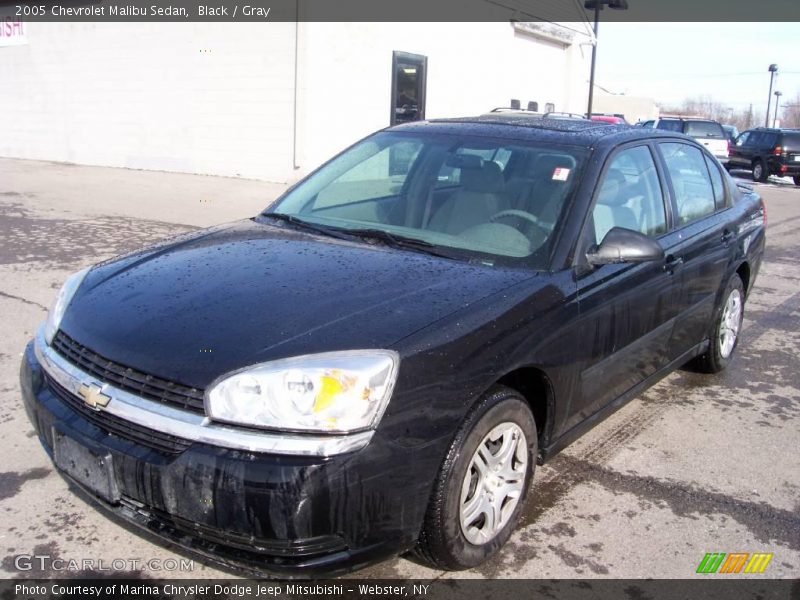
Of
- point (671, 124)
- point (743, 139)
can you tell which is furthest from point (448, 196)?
point (743, 139)

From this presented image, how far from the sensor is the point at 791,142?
22.7 m

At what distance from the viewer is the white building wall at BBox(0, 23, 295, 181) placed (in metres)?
14.9

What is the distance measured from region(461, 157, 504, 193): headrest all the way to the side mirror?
0.60m

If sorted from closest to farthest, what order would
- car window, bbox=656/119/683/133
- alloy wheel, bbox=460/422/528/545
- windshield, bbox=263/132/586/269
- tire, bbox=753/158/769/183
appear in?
→ alloy wheel, bbox=460/422/528/545
windshield, bbox=263/132/586/269
tire, bbox=753/158/769/183
car window, bbox=656/119/683/133

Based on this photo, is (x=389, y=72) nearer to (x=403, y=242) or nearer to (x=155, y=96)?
(x=155, y=96)

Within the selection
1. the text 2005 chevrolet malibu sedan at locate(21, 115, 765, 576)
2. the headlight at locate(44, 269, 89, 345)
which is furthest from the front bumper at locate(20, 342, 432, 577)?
the headlight at locate(44, 269, 89, 345)

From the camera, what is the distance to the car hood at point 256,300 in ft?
8.29

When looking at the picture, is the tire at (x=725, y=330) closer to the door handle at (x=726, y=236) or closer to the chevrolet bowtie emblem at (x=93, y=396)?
the door handle at (x=726, y=236)

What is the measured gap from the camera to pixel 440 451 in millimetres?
2578

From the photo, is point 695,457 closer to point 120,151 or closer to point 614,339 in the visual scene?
point 614,339

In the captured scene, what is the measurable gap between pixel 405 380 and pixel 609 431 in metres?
2.25

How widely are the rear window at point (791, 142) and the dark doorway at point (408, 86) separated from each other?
12.3 m

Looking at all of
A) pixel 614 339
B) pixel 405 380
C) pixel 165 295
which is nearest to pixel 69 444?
pixel 165 295

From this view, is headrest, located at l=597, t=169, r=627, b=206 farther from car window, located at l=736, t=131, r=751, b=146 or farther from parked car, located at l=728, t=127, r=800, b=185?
car window, located at l=736, t=131, r=751, b=146
